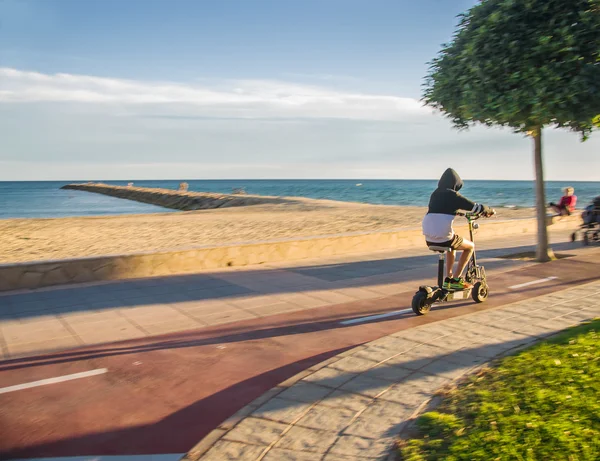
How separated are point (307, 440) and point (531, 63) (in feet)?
25.5

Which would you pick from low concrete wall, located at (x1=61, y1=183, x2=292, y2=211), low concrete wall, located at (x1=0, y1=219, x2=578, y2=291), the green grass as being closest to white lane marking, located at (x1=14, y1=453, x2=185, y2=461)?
the green grass

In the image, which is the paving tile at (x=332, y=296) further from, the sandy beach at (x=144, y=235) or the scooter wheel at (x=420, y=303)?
the sandy beach at (x=144, y=235)

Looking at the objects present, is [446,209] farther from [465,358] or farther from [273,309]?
[273,309]

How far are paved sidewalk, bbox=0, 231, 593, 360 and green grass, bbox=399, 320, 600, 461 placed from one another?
339cm

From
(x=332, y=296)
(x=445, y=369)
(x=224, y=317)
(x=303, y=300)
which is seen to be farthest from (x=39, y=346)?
(x=445, y=369)

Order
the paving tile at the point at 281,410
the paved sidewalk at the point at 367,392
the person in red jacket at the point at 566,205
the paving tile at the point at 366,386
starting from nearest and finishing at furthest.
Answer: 1. the paved sidewalk at the point at 367,392
2. the paving tile at the point at 281,410
3. the paving tile at the point at 366,386
4. the person in red jacket at the point at 566,205

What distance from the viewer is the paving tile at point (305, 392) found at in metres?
4.28

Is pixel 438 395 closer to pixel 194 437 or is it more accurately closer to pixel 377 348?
pixel 377 348

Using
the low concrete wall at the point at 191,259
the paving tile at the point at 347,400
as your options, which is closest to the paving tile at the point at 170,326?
the paving tile at the point at 347,400

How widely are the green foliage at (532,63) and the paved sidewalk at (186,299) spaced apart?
3055 millimetres

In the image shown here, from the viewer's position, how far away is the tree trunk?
11125 mm

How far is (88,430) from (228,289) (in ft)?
15.3

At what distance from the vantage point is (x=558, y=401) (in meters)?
3.94

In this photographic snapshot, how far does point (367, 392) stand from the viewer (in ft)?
14.4
